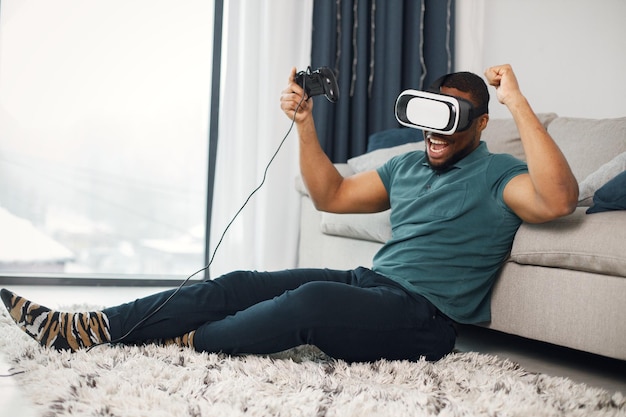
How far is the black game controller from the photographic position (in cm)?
180

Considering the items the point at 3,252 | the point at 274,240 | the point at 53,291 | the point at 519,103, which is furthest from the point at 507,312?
the point at 3,252

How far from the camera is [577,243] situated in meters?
1.68

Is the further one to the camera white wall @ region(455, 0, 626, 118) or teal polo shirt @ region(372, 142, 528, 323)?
white wall @ region(455, 0, 626, 118)

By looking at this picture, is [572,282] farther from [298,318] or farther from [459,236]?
[298,318]

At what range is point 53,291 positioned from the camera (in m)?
3.04

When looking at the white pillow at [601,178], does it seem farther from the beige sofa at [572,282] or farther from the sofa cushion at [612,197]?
the sofa cushion at [612,197]

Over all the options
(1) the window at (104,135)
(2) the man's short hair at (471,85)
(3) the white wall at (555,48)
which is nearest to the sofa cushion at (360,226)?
(2) the man's short hair at (471,85)

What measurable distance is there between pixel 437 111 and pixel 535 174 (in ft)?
0.87

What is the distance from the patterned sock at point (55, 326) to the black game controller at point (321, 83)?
75 cm

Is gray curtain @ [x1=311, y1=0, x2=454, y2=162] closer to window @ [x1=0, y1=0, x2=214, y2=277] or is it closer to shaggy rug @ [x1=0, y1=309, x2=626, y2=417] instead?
window @ [x1=0, y1=0, x2=214, y2=277]

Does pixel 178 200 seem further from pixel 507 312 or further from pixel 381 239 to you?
pixel 507 312

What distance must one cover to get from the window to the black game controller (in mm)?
1922

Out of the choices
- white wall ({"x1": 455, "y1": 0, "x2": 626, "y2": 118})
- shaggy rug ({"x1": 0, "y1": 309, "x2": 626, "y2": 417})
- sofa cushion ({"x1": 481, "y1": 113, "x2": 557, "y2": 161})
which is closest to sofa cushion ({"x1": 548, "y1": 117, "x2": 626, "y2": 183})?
sofa cushion ({"x1": 481, "y1": 113, "x2": 557, "y2": 161})

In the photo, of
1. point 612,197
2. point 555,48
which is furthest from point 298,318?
point 555,48
